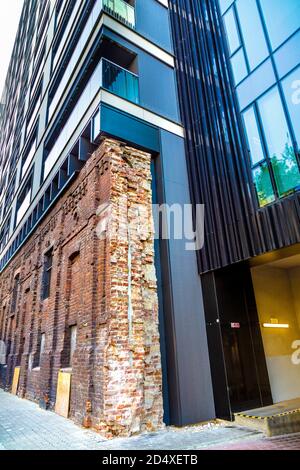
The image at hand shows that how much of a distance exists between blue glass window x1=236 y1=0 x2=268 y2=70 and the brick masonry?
12.7 ft

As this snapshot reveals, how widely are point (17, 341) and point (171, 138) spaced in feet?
38.5

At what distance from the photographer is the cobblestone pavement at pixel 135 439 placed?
198 inches

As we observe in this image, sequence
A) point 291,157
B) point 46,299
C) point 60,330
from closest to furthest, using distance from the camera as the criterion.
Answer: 1. point 291,157
2. point 60,330
3. point 46,299

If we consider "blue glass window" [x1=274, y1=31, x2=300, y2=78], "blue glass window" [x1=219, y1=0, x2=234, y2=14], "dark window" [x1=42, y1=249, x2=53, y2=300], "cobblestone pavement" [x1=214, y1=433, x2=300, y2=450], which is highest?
"blue glass window" [x1=219, y1=0, x2=234, y2=14]

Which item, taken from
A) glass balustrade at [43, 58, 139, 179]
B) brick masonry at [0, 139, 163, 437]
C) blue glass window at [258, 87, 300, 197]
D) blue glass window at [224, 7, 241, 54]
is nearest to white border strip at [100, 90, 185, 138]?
glass balustrade at [43, 58, 139, 179]

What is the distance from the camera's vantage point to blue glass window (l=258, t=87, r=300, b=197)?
6473 millimetres

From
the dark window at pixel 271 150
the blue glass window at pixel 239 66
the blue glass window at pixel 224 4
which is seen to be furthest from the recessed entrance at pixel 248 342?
the blue glass window at pixel 224 4

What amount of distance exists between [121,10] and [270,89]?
587cm

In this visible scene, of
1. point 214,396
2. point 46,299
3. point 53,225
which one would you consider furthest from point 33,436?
point 53,225

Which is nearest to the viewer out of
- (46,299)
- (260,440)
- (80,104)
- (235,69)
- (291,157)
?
(260,440)

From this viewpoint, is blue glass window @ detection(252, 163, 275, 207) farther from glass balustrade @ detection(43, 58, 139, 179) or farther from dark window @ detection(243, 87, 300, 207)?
glass balustrade @ detection(43, 58, 139, 179)

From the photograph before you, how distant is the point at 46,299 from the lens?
1108cm

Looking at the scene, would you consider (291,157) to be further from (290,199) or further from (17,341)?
(17,341)

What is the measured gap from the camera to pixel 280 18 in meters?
7.29
